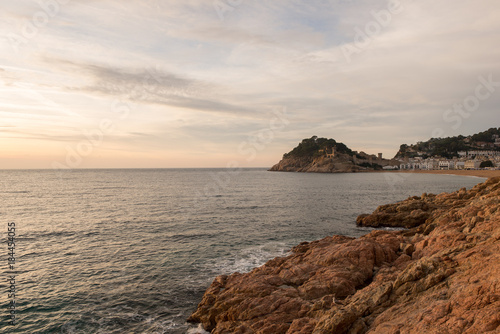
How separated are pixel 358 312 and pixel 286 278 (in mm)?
6174

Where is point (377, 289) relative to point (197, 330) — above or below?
above

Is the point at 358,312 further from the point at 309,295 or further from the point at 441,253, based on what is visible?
the point at 441,253

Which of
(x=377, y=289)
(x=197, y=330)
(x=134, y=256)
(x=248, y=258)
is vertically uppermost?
(x=377, y=289)

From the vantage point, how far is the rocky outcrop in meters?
9.85

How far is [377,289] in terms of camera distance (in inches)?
527

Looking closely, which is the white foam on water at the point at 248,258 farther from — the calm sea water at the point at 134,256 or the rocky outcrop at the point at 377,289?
the rocky outcrop at the point at 377,289

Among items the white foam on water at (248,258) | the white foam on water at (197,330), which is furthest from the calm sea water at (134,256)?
the white foam on water at (197,330)

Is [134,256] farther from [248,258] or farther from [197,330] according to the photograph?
[197,330]

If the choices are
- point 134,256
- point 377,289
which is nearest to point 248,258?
point 134,256

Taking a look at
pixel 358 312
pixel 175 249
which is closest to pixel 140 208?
pixel 175 249

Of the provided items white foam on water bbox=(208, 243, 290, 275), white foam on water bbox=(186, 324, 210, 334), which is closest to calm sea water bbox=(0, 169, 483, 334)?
white foam on water bbox=(208, 243, 290, 275)

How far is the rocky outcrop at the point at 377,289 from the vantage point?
9852 mm

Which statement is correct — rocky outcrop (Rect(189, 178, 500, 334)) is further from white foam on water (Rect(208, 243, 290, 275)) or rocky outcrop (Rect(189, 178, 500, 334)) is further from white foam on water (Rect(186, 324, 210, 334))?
white foam on water (Rect(208, 243, 290, 275))

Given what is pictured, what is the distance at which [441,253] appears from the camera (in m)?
14.8
